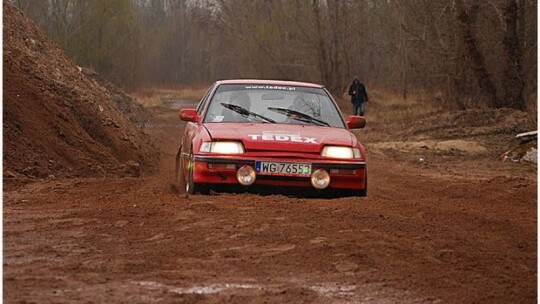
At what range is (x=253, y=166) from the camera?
30.1 feet

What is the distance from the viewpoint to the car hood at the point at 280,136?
9289 mm

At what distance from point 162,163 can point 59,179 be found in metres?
6.89

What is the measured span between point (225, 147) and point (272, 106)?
154cm

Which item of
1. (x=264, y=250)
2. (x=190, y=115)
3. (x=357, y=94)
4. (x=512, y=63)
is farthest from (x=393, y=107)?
(x=264, y=250)

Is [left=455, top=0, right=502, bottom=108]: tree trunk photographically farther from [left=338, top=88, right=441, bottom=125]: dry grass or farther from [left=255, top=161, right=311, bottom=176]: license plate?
[left=255, top=161, right=311, bottom=176]: license plate

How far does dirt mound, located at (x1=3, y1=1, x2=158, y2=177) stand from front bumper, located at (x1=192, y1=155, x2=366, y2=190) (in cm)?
407

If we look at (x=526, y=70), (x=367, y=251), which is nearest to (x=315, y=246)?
(x=367, y=251)

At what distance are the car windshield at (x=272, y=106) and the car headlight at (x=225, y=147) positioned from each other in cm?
109

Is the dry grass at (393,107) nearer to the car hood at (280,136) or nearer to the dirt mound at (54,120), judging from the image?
the dirt mound at (54,120)

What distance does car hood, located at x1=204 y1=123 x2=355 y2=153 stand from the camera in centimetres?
929

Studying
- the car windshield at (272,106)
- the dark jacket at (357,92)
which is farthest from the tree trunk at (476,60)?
the car windshield at (272,106)

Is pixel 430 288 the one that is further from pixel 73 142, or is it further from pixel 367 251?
pixel 73 142

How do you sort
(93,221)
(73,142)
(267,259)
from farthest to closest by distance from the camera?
(73,142)
(93,221)
(267,259)

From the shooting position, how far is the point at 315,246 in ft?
22.3
